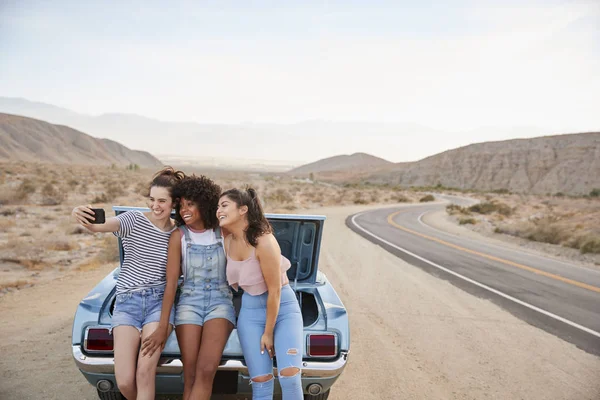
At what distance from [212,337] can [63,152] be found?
387ft

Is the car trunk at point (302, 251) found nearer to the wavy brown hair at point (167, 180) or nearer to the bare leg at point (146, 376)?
the wavy brown hair at point (167, 180)

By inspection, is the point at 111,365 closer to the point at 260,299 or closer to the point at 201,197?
the point at 260,299

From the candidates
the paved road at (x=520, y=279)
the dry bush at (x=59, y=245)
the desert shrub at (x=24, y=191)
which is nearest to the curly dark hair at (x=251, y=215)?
the paved road at (x=520, y=279)

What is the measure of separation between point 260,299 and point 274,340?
0.28 metres

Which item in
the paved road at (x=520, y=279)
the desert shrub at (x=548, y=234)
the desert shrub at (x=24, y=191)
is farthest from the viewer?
the desert shrub at (x=24, y=191)

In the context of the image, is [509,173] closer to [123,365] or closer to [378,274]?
[378,274]

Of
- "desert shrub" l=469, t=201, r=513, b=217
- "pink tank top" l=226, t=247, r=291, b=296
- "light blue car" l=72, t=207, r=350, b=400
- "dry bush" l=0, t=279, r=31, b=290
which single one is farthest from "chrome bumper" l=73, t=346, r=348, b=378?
"desert shrub" l=469, t=201, r=513, b=217

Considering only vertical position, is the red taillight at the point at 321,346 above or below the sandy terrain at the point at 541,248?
above

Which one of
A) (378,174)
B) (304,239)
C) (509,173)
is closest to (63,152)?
(378,174)

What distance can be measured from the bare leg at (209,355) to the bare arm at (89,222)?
0.97 metres

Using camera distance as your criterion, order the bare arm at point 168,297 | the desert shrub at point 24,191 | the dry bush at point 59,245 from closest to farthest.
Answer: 1. the bare arm at point 168,297
2. the dry bush at point 59,245
3. the desert shrub at point 24,191

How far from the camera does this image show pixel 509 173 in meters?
78.9

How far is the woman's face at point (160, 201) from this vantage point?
3.06 meters

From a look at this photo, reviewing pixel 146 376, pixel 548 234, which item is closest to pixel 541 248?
pixel 548 234
